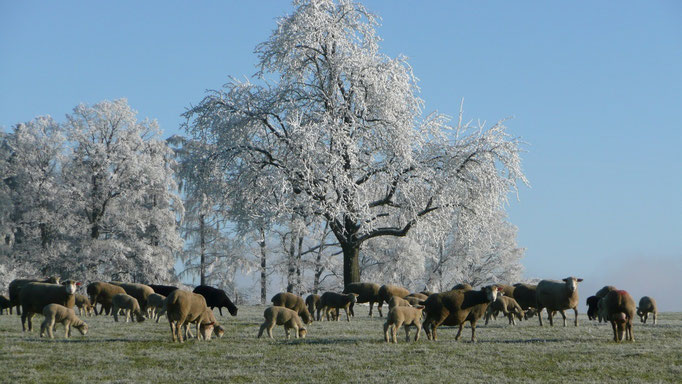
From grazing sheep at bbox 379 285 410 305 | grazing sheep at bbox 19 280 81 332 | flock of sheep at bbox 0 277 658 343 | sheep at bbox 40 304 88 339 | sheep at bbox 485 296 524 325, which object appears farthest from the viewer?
grazing sheep at bbox 379 285 410 305

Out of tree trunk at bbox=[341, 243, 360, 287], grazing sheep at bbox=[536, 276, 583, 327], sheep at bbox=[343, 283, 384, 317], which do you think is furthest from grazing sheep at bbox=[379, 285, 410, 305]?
tree trunk at bbox=[341, 243, 360, 287]

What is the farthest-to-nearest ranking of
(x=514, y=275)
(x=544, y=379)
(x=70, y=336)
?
1. (x=514, y=275)
2. (x=70, y=336)
3. (x=544, y=379)

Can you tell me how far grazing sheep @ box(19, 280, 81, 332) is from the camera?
21.2 m

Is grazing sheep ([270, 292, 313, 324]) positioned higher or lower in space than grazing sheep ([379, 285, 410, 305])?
lower

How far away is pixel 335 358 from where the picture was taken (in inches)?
645

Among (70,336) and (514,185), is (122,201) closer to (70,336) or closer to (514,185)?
(514,185)

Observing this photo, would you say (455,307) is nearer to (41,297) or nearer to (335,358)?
(335,358)

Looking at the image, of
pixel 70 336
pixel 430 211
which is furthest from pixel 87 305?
pixel 430 211

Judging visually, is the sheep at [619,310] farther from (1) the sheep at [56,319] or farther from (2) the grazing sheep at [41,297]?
(2) the grazing sheep at [41,297]

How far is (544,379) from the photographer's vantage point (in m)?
14.7

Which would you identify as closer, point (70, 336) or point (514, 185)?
point (70, 336)

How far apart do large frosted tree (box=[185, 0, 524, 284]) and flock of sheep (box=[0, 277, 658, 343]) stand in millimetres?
7102

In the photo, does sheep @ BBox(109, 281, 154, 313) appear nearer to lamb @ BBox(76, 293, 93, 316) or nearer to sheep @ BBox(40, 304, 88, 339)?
lamb @ BBox(76, 293, 93, 316)

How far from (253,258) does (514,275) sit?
2039cm
